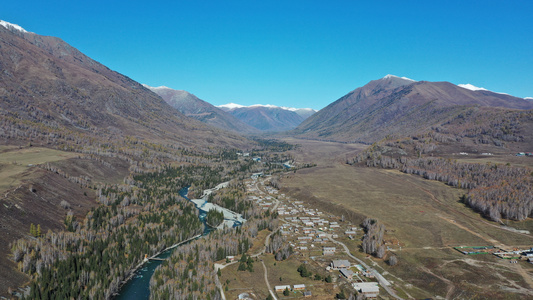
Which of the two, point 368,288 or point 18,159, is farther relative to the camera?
point 18,159

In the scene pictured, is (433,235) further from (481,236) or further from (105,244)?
(105,244)

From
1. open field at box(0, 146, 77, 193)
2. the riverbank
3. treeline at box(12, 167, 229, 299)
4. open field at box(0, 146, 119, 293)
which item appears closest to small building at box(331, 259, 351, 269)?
the riverbank

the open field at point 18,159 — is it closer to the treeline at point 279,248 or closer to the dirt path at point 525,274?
the treeline at point 279,248

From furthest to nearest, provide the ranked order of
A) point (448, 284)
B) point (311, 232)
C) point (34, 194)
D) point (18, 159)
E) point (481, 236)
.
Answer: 1. point (18, 159)
2. point (311, 232)
3. point (34, 194)
4. point (481, 236)
5. point (448, 284)

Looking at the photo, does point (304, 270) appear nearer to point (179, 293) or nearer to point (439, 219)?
point (179, 293)

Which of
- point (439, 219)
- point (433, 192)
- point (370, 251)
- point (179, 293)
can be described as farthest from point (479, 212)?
point (179, 293)

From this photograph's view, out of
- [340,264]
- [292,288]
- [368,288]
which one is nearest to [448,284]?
[368,288]

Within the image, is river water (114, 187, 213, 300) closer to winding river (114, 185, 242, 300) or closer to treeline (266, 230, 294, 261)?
winding river (114, 185, 242, 300)
